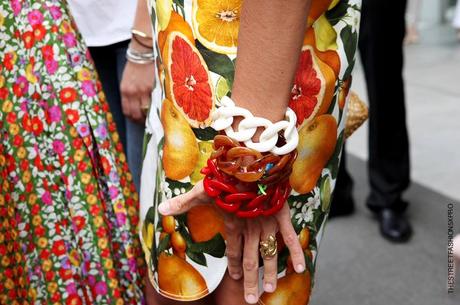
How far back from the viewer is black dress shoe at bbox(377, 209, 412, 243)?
2.69 meters

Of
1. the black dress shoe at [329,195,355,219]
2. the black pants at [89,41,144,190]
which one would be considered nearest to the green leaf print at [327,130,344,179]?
the black pants at [89,41,144,190]

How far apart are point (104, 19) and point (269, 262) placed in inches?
32.2

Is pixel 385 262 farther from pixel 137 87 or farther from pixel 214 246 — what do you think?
pixel 214 246

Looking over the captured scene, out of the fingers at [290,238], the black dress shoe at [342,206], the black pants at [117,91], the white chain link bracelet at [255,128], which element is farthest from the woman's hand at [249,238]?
the black dress shoe at [342,206]

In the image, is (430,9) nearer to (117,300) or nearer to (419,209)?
(419,209)

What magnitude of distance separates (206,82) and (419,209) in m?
2.19

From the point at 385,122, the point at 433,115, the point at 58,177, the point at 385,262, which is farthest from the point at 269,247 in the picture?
the point at 433,115

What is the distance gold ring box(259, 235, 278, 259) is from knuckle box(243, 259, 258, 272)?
0.06ft

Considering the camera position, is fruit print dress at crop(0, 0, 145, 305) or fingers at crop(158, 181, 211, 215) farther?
fruit print dress at crop(0, 0, 145, 305)

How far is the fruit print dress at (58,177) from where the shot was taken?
1.34 m

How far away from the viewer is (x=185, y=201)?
99 centimetres

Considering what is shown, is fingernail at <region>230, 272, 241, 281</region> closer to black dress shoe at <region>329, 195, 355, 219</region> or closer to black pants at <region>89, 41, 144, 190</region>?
black pants at <region>89, 41, 144, 190</region>

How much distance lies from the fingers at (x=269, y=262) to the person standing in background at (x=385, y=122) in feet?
5.55

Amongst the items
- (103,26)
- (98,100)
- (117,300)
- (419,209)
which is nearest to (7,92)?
(98,100)
